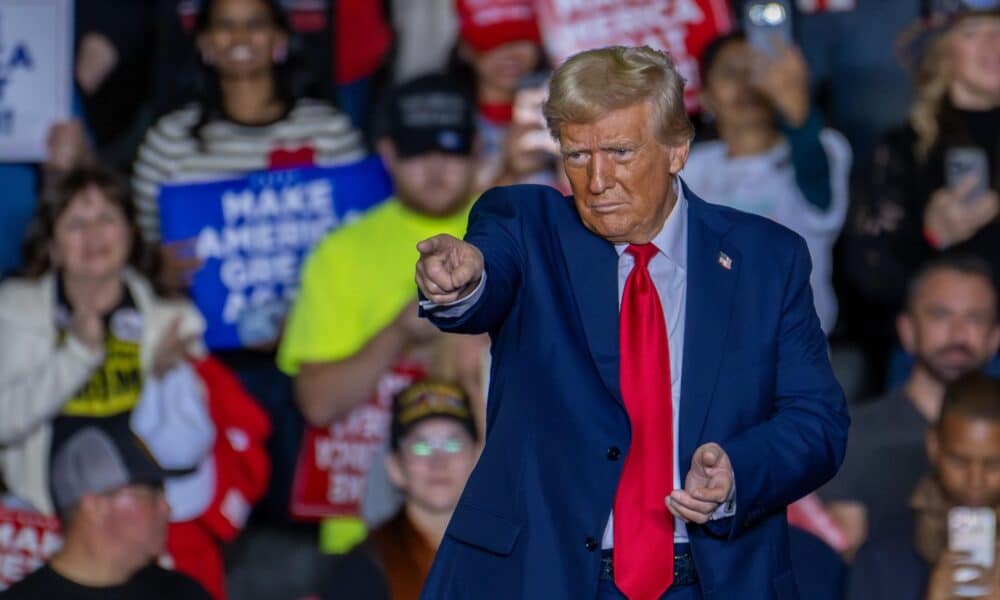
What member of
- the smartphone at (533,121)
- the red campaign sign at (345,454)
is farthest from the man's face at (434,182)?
the red campaign sign at (345,454)

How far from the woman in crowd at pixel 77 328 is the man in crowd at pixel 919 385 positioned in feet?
6.46

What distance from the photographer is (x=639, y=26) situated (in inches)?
245

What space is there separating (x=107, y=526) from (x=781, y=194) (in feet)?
7.39

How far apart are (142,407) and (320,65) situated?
4.43 ft

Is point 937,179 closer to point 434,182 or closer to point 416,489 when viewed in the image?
point 434,182

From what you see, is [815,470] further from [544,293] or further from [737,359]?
[544,293]

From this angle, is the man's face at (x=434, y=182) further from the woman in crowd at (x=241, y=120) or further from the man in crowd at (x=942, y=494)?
the man in crowd at (x=942, y=494)

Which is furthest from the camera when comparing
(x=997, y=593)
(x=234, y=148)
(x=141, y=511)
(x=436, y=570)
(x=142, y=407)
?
(x=234, y=148)

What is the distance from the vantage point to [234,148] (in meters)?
6.23

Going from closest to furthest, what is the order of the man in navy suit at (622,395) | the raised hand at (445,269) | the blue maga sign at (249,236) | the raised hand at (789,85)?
the raised hand at (445,269) < the man in navy suit at (622,395) < the raised hand at (789,85) < the blue maga sign at (249,236)

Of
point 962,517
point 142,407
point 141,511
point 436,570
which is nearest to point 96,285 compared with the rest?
→ point 142,407

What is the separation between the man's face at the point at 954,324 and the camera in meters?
5.63

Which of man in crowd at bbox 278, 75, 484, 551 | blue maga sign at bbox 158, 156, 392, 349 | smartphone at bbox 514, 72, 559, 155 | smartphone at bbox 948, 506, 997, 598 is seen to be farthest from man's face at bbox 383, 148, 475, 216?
smartphone at bbox 948, 506, 997, 598

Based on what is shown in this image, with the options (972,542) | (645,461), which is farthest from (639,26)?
(645,461)
